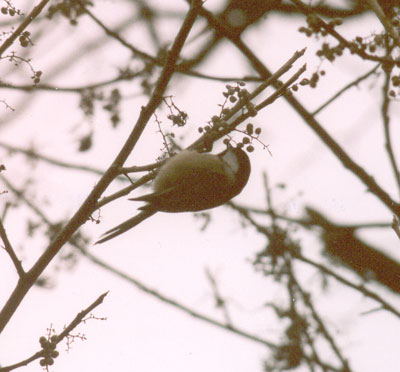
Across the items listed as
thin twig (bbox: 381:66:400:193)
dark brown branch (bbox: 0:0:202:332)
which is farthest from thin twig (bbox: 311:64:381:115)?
dark brown branch (bbox: 0:0:202:332)

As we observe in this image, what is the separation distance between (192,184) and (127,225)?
1.87 feet

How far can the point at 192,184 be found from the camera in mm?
3695

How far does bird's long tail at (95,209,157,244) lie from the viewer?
10.2ft

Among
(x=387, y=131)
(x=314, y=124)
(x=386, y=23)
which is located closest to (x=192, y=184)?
(x=314, y=124)

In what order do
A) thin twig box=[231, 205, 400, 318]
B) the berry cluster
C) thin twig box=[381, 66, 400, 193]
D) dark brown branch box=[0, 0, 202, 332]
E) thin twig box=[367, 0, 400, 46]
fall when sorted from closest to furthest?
1. thin twig box=[367, 0, 400, 46]
2. dark brown branch box=[0, 0, 202, 332]
3. the berry cluster
4. thin twig box=[381, 66, 400, 193]
5. thin twig box=[231, 205, 400, 318]

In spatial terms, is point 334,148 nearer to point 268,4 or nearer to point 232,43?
point 232,43

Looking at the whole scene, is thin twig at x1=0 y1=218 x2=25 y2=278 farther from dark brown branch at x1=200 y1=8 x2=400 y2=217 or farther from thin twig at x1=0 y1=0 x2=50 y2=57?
dark brown branch at x1=200 y1=8 x2=400 y2=217

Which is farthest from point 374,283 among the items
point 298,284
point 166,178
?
point 166,178

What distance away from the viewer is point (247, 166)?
423cm

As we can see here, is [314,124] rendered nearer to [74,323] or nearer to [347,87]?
[347,87]

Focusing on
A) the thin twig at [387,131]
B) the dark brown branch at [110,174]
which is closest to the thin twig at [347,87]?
the thin twig at [387,131]

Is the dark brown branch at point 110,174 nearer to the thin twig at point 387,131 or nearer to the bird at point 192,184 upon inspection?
the bird at point 192,184

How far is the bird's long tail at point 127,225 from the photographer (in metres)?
3.11

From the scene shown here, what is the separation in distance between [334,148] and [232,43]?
2.96 ft
